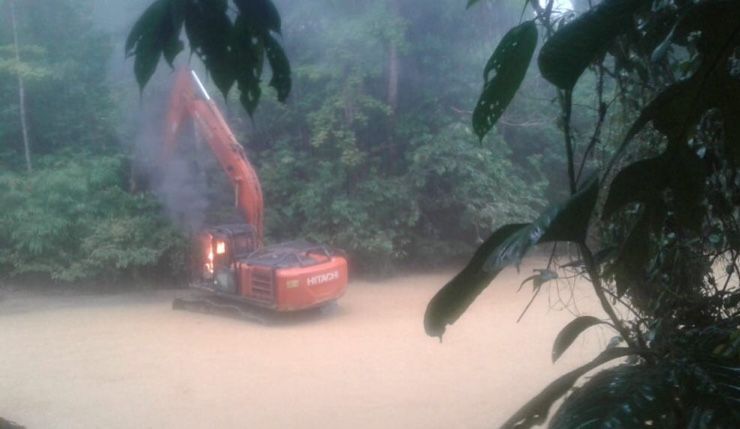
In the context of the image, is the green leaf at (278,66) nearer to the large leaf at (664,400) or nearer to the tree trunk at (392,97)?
the large leaf at (664,400)

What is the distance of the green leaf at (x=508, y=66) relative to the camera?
0.54 m

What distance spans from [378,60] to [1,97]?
501cm

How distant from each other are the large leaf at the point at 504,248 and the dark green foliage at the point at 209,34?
1.19 ft

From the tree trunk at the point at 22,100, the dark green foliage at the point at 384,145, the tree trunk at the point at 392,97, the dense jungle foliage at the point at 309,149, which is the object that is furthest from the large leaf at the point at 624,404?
the tree trunk at the point at 22,100

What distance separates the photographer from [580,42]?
0.43 metres

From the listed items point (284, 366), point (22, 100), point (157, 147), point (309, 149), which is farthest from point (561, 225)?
point (22, 100)

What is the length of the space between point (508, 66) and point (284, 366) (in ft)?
13.6

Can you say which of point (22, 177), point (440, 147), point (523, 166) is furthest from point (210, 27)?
point (22, 177)

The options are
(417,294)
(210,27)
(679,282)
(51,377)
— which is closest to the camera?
(210,27)

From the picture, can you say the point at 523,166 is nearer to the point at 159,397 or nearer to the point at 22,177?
the point at 159,397

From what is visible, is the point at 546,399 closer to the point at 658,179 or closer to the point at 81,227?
the point at 658,179

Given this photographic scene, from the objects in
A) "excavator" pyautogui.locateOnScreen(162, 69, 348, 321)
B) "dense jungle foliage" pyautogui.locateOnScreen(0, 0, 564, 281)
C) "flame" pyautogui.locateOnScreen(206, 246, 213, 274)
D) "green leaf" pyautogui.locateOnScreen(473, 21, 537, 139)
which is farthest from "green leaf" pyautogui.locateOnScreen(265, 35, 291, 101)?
"dense jungle foliage" pyautogui.locateOnScreen(0, 0, 564, 281)

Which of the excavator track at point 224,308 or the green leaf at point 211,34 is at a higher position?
the green leaf at point 211,34

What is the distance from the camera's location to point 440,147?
294 inches
